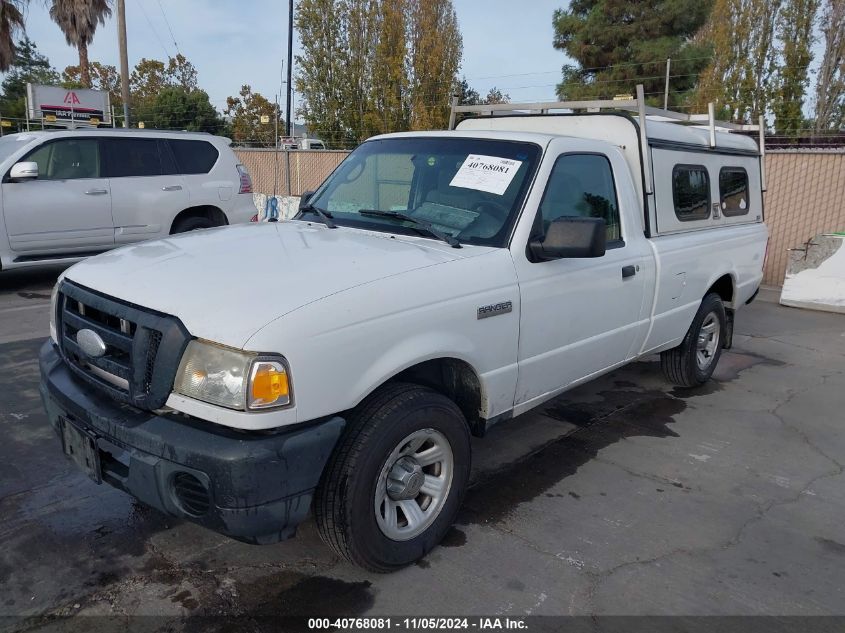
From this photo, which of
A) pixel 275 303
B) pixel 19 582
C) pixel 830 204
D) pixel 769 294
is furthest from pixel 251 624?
pixel 830 204

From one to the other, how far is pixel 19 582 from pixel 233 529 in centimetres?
114

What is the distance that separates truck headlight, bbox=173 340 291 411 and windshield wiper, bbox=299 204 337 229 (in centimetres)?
152

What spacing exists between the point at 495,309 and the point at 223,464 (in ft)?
4.67

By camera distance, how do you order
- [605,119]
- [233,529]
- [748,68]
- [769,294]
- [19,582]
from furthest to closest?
[748,68] → [769,294] → [605,119] → [19,582] → [233,529]

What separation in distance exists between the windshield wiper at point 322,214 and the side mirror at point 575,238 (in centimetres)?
122

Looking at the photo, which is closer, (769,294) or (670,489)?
(670,489)

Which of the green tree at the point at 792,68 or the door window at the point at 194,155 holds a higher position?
the green tree at the point at 792,68

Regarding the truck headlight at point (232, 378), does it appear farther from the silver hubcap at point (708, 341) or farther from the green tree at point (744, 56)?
the green tree at point (744, 56)

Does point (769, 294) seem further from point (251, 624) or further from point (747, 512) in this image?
point (251, 624)

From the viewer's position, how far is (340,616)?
8.94ft

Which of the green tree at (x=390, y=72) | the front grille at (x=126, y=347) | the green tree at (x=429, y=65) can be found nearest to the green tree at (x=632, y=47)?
the green tree at (x=429, y=65)

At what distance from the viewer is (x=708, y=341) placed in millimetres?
5828

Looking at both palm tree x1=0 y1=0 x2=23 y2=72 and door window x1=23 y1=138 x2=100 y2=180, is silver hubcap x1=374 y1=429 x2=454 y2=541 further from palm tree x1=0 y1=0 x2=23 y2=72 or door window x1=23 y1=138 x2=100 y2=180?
palm tree x1=0 y1=0 x2=23 y2=72

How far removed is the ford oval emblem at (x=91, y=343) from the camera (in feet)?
9.00
